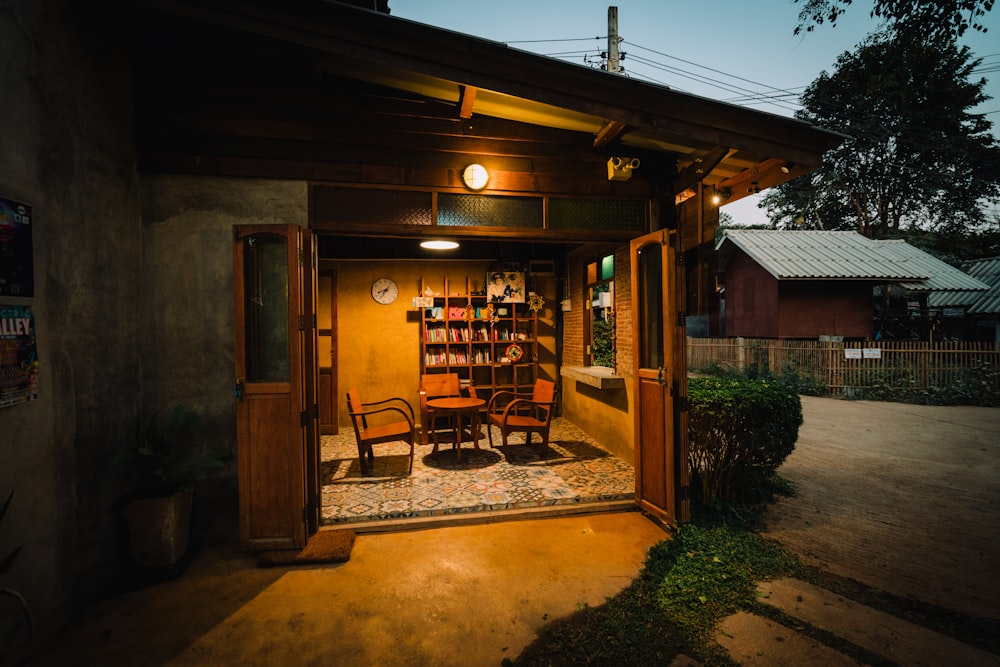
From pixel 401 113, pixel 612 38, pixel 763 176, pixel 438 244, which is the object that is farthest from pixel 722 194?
pixel 612 38

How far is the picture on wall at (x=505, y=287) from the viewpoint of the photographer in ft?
24.1

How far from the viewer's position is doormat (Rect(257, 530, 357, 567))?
10.9ft

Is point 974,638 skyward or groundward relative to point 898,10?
groundward

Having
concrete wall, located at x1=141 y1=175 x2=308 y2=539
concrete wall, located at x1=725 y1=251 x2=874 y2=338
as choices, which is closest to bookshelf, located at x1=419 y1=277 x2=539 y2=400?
concrete wall, located at x1=141 y1=175 x2=308 y2=539

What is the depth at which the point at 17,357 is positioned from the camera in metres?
2.27

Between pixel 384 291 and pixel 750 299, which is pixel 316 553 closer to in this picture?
pixel 384 291

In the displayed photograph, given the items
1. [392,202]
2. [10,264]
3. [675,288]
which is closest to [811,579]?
[675,288]

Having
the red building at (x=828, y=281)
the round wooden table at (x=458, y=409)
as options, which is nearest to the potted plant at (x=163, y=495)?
the round wooden table at (x=458, y=409)

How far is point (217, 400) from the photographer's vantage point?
3.55 metres

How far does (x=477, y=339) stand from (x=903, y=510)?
5.48 metres

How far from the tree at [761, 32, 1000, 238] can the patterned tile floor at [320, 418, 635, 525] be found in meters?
18.3

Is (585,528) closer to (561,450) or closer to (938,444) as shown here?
(561,450)

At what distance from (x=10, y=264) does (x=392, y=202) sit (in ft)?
7.42

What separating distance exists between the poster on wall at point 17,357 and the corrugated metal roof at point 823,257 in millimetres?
13739
